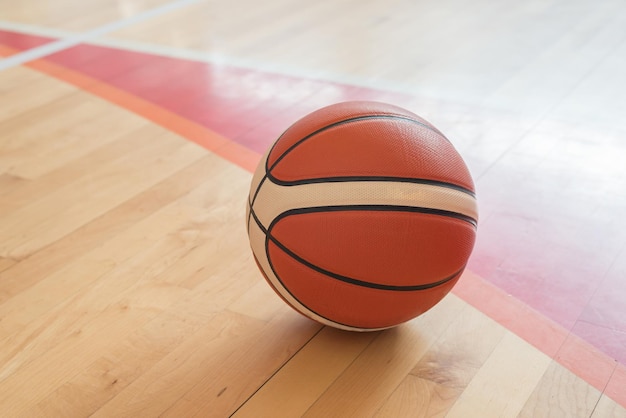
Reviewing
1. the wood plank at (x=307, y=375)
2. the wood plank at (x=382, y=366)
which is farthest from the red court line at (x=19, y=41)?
the wood plank at (x=382, y=366)

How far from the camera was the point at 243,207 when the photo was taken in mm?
2773

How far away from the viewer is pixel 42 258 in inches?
100

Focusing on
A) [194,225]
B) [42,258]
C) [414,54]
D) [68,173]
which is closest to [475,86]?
[414,54]

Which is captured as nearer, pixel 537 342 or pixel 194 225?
pixel 537 342

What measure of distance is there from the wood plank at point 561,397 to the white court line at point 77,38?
321 cm

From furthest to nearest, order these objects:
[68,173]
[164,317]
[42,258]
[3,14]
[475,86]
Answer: [3,14], [475,86], [68,173], [42,258], [164,317]

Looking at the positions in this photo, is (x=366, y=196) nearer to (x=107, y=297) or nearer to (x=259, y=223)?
(x=259, y=223)

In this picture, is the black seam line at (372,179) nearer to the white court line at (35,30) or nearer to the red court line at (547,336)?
the red court line at (547,336)

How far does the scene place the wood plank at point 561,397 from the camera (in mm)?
1901

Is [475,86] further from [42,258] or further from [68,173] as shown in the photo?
[42,258]

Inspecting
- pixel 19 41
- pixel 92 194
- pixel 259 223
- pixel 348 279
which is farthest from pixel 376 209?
pixel 19 41

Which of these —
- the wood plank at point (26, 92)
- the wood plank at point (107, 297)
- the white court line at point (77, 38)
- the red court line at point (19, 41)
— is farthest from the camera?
the red court line at point (19, 41)

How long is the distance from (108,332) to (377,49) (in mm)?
2424

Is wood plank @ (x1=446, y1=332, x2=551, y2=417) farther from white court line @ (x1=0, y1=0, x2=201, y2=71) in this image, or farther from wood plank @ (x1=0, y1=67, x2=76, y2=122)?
white court line @ (x1=0, y1=0, x2=201, y2=71)
